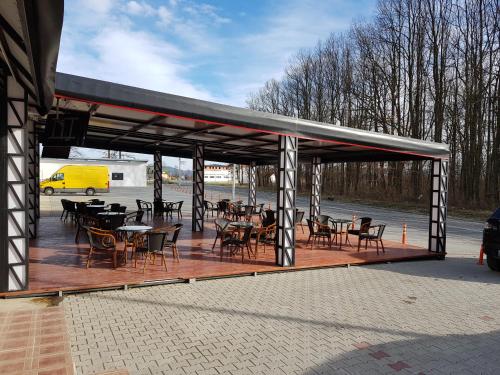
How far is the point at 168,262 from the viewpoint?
8.16 metres

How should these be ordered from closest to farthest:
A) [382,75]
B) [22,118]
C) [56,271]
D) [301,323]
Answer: [301,323] → [22,118] → [56,271] → [382,75]

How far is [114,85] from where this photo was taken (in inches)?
Answer: 238

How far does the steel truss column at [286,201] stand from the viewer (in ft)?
26.6

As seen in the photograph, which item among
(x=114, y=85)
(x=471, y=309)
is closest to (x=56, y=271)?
(x=114, y=85)

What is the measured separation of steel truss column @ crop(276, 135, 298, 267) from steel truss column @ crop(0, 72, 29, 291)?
474 cm

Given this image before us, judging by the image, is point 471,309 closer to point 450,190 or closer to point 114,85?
point 114,85

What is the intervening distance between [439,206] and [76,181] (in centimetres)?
3125

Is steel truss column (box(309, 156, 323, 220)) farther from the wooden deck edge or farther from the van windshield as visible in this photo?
the van windshield

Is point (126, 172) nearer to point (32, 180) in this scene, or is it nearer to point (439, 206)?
point (32, 180)

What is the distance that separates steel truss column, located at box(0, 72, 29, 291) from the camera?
18.9ft

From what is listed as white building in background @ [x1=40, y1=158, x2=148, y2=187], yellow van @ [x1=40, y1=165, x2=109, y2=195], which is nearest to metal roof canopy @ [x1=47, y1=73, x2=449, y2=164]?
yellow van @ [x1=40, y1=165, x2=109, y2=195]

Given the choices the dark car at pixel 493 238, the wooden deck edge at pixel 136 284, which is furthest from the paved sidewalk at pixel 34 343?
the dark car at pixel 493 238

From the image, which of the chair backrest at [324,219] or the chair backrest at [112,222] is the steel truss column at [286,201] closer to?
the chair backrest at [324,219]

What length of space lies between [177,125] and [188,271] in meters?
3.73
